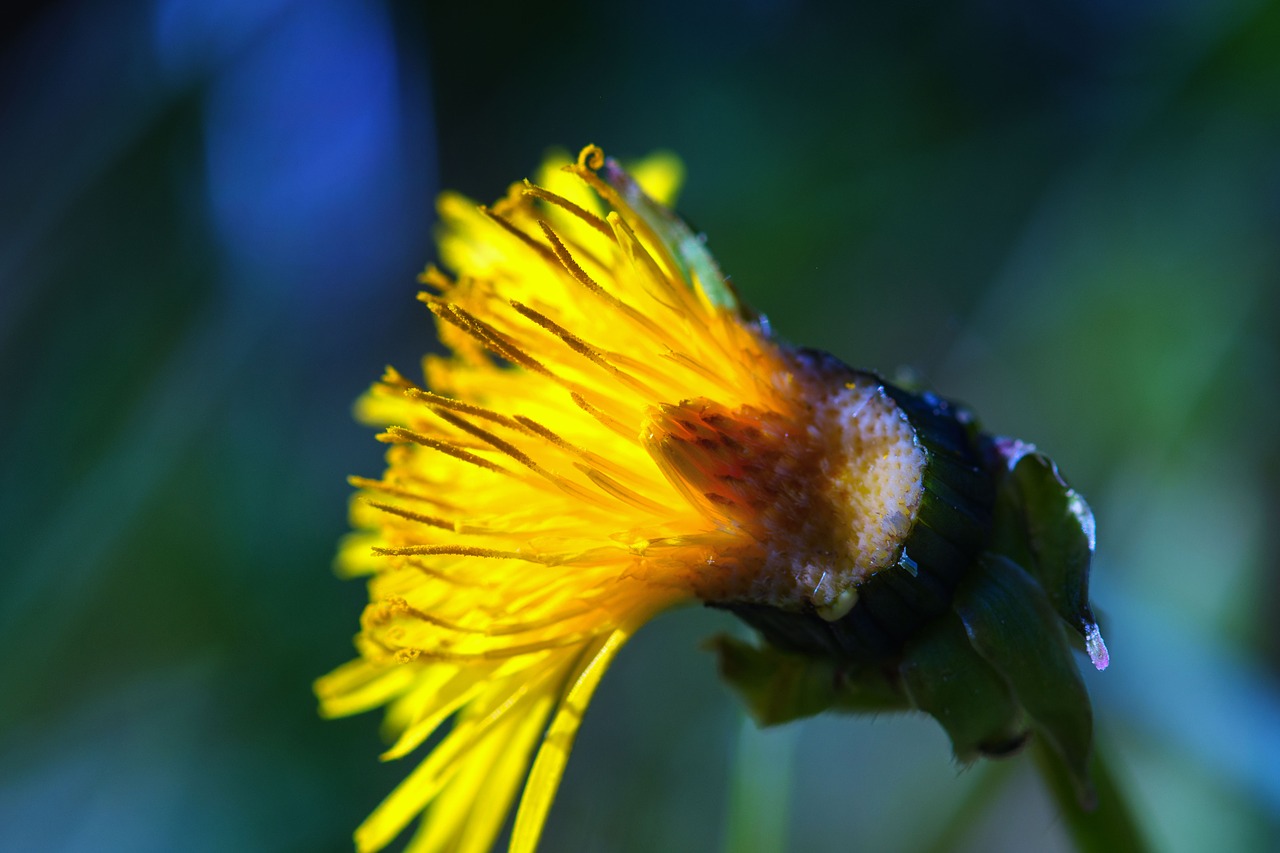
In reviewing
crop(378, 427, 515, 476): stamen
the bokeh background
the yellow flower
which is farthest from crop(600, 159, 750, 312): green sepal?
the bokeh background

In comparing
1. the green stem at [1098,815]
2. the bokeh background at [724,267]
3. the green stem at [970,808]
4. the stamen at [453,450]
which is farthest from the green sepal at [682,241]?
the green stem at [970,808]

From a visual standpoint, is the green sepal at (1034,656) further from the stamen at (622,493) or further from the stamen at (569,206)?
the stamen at (569,206)

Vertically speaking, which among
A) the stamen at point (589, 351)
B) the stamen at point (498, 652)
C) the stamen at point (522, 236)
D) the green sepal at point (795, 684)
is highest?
the stamen at point (522, 236)

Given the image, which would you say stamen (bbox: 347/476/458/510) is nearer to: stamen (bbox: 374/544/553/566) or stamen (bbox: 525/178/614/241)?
stamen (bbox: 374/544/553/566)

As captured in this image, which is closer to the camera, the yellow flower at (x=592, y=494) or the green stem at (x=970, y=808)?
the yellow flower at (x=592, y=494)

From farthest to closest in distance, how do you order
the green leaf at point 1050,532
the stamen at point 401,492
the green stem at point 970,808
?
1. the green stem at point 970,808
2. the stamen at point 401,492
3. the green leaf at point 1050,532

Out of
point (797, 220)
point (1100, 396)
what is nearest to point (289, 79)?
point (797, 220)
